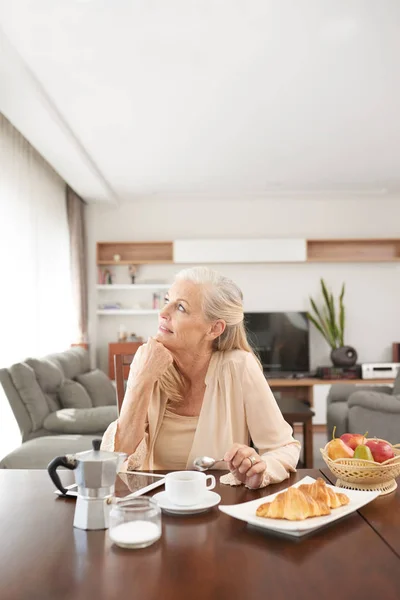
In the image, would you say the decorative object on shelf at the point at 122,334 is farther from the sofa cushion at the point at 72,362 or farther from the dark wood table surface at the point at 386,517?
the dark wood table surface at the point at 386,517

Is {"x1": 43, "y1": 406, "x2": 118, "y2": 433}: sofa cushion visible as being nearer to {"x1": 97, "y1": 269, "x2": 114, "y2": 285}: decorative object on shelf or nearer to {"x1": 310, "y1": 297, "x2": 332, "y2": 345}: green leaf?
{"x1": 97, "y1": 269, "x2": 114, "y2": 285}: decorative object on shelf

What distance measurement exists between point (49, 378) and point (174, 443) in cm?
259

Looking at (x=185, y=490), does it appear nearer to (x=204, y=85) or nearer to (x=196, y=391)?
(x=196, y=391)

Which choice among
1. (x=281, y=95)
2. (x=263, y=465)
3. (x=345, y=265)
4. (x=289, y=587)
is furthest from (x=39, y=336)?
(x=289, y=587)

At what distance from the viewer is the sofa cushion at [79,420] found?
13.3ft

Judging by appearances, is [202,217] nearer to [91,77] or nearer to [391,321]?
[391,321]

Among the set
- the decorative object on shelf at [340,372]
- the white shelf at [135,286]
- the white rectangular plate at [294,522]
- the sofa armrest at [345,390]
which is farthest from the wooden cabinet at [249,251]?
the white rectangular plate at [294,522]

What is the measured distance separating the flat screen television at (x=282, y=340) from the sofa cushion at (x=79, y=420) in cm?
342

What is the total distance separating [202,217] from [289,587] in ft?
22.5

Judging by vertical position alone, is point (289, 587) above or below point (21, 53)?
below

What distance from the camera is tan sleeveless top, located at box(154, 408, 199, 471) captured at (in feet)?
6.40

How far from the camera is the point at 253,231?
7629 millimetres

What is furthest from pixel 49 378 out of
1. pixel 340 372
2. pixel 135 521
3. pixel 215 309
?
Answer: pixel 340 372

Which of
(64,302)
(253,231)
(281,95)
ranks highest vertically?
(281,95)
